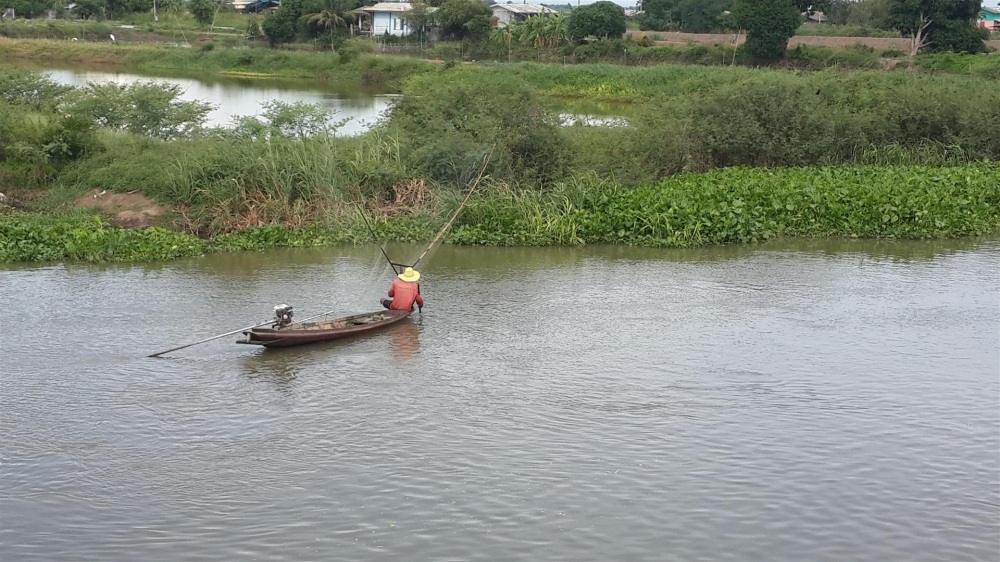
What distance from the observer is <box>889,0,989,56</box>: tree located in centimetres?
4284

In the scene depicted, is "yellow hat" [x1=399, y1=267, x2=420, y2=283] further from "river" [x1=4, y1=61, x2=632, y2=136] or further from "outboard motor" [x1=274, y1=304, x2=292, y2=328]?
"river" [x1=4, y1=61, x2=632, y2=136]

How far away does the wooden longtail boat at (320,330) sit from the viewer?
10.7 meters

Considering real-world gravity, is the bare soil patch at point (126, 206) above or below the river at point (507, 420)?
above

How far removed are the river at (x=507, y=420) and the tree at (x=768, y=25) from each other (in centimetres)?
3222

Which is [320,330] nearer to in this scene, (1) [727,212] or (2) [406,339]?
(2) [406,339]

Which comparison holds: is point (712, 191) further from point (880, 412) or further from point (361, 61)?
point (361, 61)

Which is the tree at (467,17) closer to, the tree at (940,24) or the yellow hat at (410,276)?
the tree at (940,24)

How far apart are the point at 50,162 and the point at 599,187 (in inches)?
374

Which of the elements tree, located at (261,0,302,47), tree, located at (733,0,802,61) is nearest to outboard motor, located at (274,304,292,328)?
tree, located at (733,0,802,61)

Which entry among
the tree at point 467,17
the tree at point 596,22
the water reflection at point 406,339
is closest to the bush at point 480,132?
the water reflection at point 406,339

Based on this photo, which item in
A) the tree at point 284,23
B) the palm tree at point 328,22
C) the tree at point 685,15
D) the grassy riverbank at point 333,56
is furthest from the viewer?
the tree at point 685,15

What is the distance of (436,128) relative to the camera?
1884 cm

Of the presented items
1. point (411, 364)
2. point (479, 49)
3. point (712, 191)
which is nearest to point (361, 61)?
point (479, 49)

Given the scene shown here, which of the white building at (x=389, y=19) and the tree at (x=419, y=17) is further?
the white building at (x=389, y=19)
